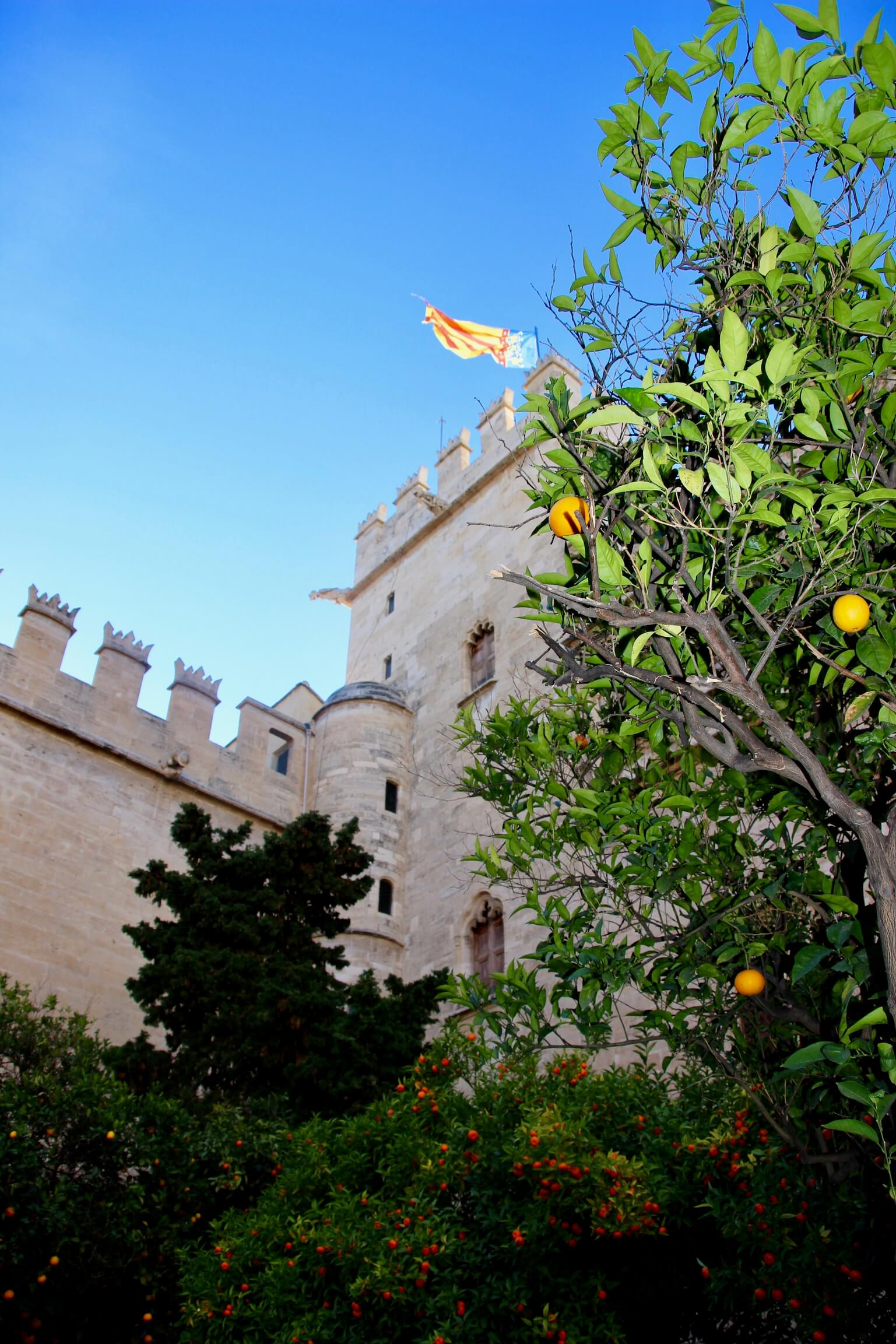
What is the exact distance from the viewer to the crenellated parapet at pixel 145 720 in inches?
541

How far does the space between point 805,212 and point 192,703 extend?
13.5 m

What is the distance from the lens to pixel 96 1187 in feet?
23.4

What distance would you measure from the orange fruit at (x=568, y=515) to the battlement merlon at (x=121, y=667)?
40.9 ft

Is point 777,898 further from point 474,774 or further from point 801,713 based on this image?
point 474,774

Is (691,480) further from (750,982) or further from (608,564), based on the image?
(750,982)

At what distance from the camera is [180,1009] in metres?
8.81

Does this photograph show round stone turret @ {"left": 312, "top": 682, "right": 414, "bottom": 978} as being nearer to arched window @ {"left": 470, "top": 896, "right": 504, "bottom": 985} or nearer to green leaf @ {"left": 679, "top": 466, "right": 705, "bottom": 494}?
arched window @ {"left": 470, "top": 896, "right": 504, "bottom": 985}

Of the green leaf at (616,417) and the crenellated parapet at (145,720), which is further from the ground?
the crenellated parapet at (145,720)

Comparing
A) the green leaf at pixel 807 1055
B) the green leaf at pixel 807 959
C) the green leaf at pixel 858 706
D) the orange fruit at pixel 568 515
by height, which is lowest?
the green leaf at pixel 807 1055

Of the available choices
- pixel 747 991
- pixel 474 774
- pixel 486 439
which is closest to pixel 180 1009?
pixel 474 774

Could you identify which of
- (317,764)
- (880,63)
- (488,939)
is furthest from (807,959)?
(317,764)

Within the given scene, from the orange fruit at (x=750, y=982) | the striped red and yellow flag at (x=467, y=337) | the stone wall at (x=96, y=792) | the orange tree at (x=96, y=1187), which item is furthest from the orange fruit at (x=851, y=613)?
the striped red and yellow flag at (x=467, y=337)

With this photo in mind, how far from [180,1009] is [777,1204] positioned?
5421mm

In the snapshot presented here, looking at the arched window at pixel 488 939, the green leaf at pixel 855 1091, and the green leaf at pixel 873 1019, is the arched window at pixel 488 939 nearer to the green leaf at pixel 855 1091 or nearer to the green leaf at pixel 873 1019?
the green leaf at pixel 873 1019
